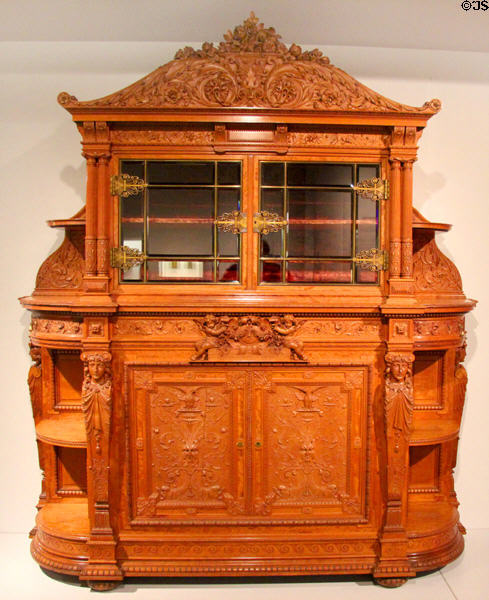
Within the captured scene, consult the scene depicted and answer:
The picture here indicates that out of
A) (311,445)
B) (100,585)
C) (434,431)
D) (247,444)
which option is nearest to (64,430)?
(100,585)

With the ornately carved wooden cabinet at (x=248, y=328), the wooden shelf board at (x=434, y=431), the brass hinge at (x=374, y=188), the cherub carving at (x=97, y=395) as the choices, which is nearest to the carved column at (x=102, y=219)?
the ornately carved wooden cabinet at (x=248, y=328)

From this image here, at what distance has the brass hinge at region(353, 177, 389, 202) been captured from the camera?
2643 millimetres

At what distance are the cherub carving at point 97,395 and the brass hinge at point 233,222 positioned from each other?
0.93m

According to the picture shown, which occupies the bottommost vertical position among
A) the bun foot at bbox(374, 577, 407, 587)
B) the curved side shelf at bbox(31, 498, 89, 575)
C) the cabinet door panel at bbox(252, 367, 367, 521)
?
the bun foot at bbox(374, 577, 407, 587)

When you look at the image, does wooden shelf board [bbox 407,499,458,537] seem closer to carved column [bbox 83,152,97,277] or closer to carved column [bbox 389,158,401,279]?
carved column [bbox 389,158,401,279]

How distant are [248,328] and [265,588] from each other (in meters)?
1.44

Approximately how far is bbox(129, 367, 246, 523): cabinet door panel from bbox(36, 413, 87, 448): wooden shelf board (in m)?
0.33

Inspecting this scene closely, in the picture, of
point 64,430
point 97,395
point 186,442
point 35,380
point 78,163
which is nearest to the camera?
point 97,395

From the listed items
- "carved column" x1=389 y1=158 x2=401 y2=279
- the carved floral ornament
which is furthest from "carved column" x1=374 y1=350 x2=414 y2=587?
the carved floral ornament

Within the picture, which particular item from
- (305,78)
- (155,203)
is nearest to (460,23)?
(305,78)

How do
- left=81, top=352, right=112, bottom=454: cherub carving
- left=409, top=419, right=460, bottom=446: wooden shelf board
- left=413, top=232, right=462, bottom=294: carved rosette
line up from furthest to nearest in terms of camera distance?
1. left=413, top=232, right=462, bottom=294: carved rosette
2. left=409, top=419, right=460, bottom=446: wooden shelf board
3. left=81, top=352, right=112, bottom=454: cherub carving

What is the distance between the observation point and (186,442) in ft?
8.68

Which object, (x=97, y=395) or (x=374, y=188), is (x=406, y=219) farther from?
(x=97, y=395)

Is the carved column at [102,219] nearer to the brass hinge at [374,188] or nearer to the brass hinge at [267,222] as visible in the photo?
the brass hinge at [267,222]
